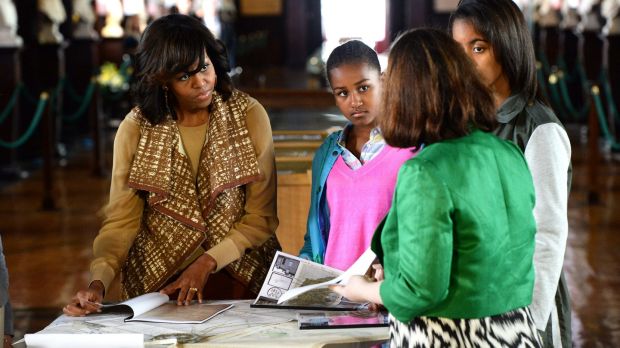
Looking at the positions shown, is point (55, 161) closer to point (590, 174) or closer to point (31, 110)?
point (31, 110)

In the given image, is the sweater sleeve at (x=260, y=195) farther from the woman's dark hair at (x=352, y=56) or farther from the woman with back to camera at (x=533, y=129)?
the woman with back to camera at (x=533, y=129)

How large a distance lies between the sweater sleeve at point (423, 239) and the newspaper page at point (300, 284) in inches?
30.5

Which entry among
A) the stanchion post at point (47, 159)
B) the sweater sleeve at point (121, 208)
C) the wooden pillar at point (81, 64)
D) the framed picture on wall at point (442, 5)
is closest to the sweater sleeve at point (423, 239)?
the sweater sleeve at point (121, 208)

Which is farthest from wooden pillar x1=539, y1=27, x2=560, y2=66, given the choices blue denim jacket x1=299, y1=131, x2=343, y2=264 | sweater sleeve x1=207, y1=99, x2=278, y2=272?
blue denim jacket x1=299, y1=131, x2=343, y2=264

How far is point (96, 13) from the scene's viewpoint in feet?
64.7

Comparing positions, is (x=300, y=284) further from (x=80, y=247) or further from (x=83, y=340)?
(x=80, y=247)

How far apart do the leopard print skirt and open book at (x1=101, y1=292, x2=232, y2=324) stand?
2.52ft

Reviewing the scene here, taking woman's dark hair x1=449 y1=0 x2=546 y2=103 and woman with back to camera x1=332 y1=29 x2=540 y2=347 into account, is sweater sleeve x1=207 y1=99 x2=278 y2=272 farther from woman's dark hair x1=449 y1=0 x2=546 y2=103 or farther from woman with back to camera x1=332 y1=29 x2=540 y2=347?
woman with back to camera x1=332 y1=29 x2=540 y2=347

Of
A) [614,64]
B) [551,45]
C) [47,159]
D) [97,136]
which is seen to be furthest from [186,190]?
[551,45]

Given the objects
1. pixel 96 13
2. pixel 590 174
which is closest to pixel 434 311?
pixel 590 174

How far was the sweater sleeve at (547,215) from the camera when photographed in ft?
8.58

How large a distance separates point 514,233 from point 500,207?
0.08 meters

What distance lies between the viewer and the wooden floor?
6.01m

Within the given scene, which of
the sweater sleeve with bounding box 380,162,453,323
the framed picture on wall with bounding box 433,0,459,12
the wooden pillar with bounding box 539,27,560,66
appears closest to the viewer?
the sweater sleeve with bounding box 380,162,453,323
